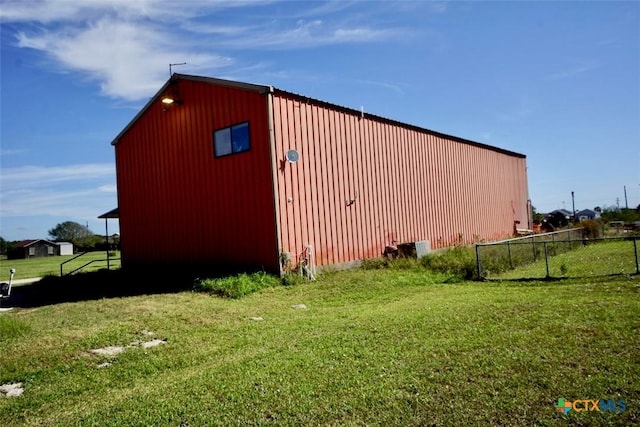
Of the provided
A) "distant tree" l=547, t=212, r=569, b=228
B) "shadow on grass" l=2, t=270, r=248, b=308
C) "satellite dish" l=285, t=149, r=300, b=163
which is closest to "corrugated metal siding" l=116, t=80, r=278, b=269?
"satellite dish" l=285, t=149, r=300, b=163

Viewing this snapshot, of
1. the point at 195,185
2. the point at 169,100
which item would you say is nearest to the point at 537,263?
the point at 195,185

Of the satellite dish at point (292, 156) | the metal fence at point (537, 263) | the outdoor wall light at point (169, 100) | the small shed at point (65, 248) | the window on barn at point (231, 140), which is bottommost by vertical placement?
the metal fence at point (537, 263)

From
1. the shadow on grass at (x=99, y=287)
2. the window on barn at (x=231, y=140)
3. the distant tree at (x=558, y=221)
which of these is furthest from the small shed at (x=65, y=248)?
the distant tree at (x=558, y=221)

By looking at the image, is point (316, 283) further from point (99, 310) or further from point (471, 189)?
point (471, 189)

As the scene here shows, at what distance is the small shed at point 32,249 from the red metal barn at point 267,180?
5787 cm

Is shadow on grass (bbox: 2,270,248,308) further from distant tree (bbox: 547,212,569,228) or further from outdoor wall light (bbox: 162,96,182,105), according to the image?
distant tree (bbox: 547,212,569,228)

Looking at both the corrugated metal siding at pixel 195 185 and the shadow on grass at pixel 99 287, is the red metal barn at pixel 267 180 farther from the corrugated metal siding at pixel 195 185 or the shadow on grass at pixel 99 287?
the shadow on grass at pixel 99 287

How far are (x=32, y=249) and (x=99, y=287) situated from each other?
215 feet

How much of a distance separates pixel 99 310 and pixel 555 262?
1239 cm

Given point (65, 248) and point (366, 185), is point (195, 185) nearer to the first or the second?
point (366, 185)

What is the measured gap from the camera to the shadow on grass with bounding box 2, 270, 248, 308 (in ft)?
36.3

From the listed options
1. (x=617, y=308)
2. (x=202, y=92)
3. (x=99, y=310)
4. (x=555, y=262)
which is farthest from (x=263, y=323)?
(x=555, y=262)

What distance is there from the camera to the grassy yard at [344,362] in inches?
139

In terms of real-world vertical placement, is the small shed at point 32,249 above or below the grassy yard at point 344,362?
above
